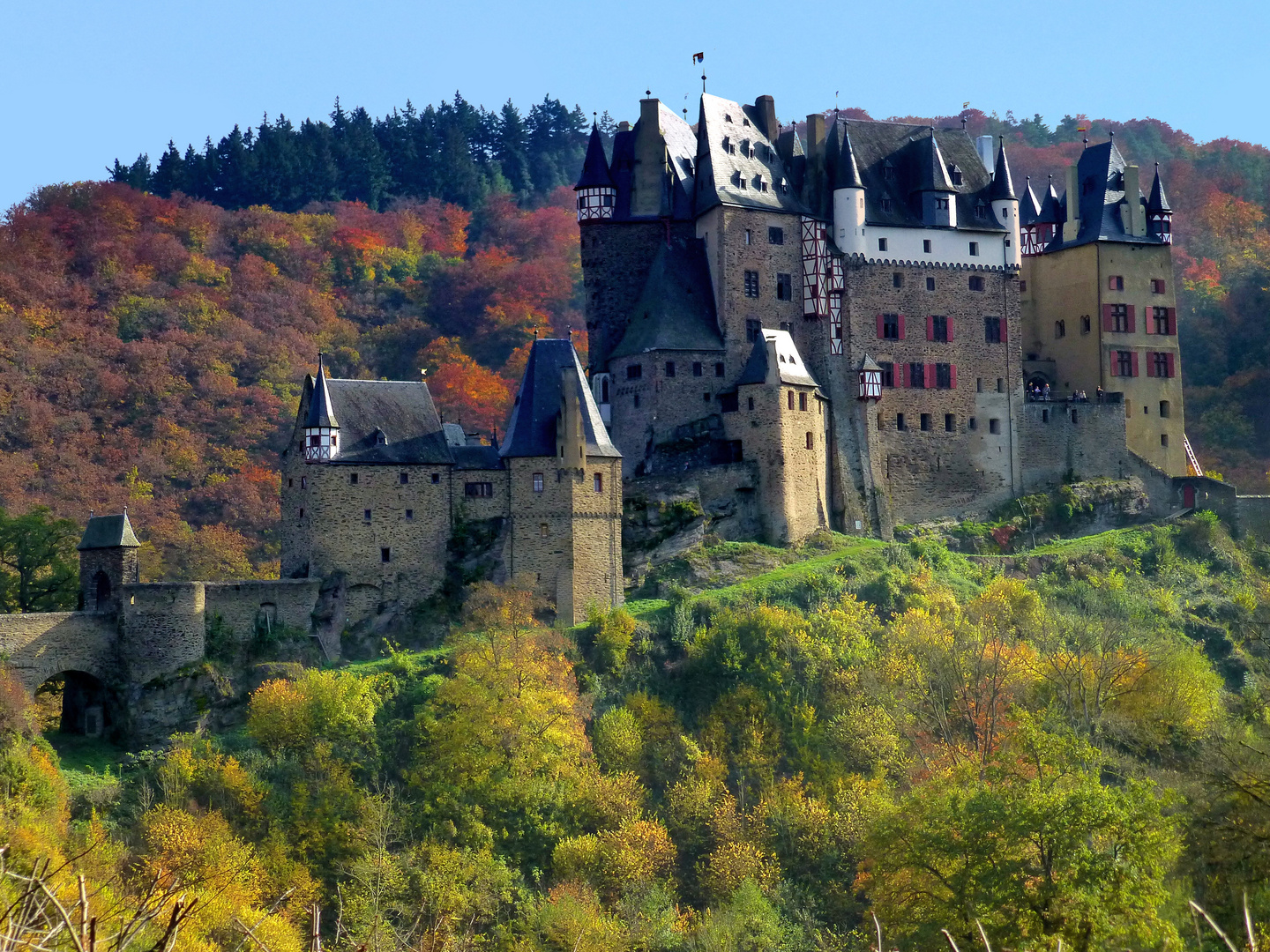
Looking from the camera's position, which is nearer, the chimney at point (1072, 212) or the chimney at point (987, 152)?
the chimney at point (1072, 212)

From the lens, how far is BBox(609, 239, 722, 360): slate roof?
54.2 m

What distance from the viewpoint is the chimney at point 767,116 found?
193 ft

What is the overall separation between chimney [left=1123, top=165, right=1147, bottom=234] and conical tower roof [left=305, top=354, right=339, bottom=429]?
26983mm

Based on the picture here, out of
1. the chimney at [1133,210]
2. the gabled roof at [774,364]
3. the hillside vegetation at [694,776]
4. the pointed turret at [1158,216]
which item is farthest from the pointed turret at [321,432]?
the pointed turret at [1158,216]

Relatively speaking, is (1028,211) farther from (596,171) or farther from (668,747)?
(668,747)

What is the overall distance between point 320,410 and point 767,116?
1950 centimetres

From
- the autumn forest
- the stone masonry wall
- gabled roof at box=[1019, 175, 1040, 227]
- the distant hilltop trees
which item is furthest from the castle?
the distant hilltop trees

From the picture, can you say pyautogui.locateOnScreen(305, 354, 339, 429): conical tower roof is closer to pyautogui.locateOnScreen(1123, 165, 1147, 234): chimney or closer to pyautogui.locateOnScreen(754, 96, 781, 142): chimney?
pyautogui.locateOnScreen(754, 96, 781, 142): chimney

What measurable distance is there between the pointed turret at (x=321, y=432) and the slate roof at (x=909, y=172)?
18.6 metres

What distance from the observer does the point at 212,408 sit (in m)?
68.4

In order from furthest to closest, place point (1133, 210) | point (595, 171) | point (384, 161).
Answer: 1. point (384, 161)
2. point (1133, 210)
3. point (595, 171)

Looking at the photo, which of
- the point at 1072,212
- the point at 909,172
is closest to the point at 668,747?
the point at 909,172

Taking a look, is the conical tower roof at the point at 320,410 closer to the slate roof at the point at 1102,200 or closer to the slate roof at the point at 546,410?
the slate roof at the point at 546,410

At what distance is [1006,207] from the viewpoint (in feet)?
193
